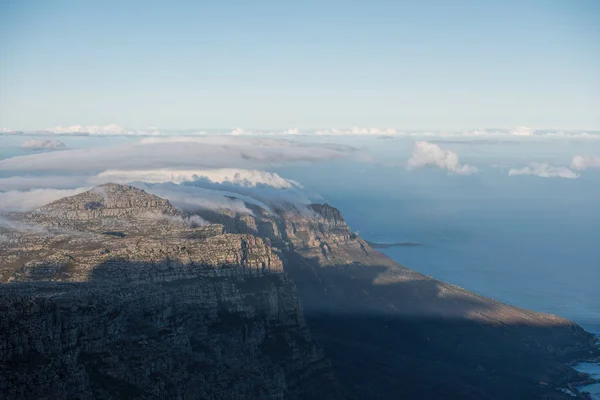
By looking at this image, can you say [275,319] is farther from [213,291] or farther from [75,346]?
[75,346]

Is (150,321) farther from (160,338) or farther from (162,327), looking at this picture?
(160,338)

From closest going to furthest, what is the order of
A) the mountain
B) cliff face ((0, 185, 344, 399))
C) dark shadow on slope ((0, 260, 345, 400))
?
dark shadow on slope ((0, 260, 345, 400)), cliff face ((0, 185, 344, 399)), the mountain

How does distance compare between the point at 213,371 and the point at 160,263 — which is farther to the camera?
the point at 160,263

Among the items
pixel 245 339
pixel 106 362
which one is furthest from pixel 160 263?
pixel 106 362

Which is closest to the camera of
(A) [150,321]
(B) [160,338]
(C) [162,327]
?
(B) [160,338]

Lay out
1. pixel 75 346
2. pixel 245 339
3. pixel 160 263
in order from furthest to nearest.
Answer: pixel 160 263 < pixel 245 339 < pixel 75 346

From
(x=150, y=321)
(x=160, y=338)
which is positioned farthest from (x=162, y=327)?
(x=160, y=338)

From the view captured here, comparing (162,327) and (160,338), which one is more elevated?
(162,327)

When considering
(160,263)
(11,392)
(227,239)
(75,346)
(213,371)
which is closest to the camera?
(11,392)
